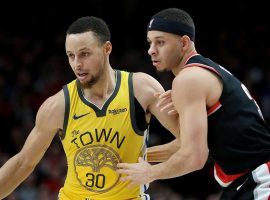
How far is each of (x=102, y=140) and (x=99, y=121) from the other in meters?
0.15

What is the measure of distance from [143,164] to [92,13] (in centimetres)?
868

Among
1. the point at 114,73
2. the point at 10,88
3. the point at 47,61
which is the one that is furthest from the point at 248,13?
the point at 114,73

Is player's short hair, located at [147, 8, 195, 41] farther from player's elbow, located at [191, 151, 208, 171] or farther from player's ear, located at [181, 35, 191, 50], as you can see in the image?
A: player's elbow, located at [191, 151, 208, 171]

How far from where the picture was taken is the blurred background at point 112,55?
383 inches

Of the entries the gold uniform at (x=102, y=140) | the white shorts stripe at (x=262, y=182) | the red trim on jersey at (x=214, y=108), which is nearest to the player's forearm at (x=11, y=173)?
the gold uniform at (x=102, y=140)

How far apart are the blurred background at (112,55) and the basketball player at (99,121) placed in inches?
158

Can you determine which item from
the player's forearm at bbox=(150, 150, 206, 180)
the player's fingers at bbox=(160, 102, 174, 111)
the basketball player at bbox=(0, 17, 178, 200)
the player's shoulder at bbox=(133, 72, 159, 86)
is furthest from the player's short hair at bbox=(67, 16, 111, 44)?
the player's forearm at bbox=(150, 150, 206, 180)

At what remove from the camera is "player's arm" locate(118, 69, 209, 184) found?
4.18m

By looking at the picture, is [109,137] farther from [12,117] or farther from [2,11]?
[2,11]

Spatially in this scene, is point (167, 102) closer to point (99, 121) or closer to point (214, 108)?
point (214, 108)

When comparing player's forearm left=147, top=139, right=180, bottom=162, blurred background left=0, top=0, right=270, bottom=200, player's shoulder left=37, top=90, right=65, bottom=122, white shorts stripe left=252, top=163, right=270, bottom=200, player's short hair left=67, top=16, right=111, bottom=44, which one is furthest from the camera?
blurred background left=0, top=0, right=270, bottom=200

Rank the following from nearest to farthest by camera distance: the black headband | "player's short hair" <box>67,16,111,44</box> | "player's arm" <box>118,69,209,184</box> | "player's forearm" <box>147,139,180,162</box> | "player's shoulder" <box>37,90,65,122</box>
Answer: "player's arm" <box>118,69,209,184</box> → the black headband → "player's short hair" <box>67,16,111,44</box> → "player's shoulder" <box>37,90,65,122</box> → "player's forearm" <box>147,139,180,162</box>

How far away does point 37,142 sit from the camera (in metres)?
5.23

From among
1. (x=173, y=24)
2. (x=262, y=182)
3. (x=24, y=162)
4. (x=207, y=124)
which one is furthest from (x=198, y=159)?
(x=24, y=162)
